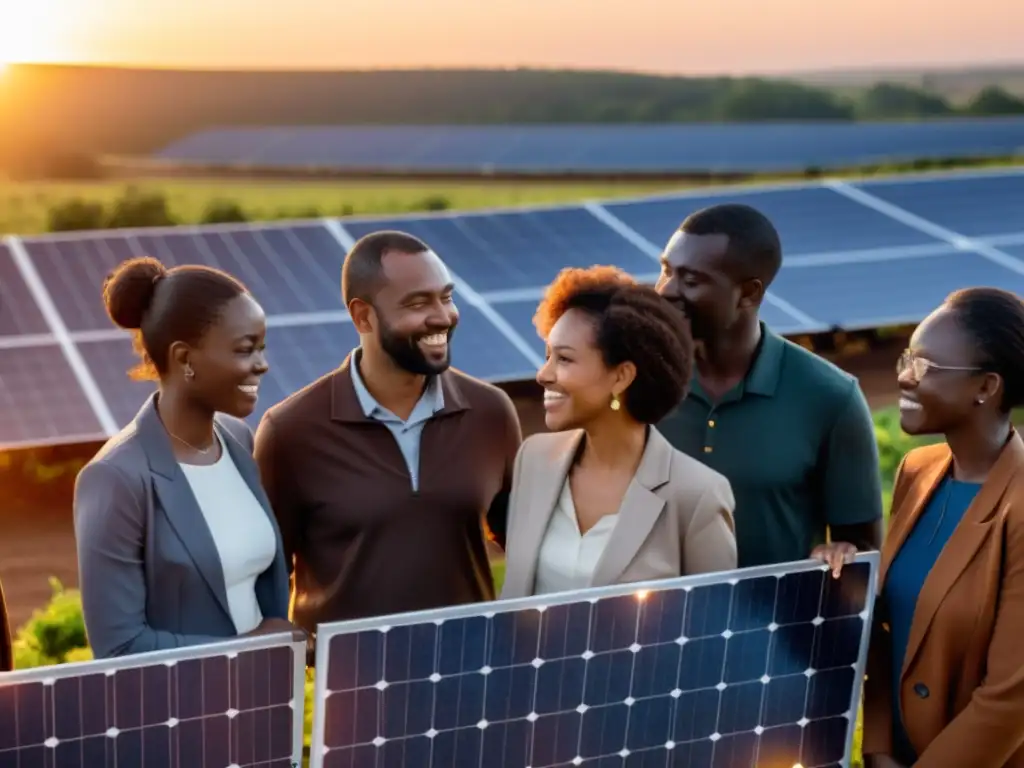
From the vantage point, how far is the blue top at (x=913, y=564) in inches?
159

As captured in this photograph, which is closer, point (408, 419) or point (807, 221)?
point (408, 419)

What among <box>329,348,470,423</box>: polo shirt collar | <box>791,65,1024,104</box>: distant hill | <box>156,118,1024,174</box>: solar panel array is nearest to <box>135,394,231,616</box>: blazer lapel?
<box>329,348,470,423</box>: polo shirt collar

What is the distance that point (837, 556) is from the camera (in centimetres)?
407

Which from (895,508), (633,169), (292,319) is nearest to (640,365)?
(895,508)

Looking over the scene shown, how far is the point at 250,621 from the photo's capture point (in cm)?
420

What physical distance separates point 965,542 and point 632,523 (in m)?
0.89

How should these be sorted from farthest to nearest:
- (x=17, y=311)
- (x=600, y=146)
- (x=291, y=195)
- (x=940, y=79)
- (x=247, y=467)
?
(x=940, y=79)
(x=600, y=146)
(x=291, y=195)
(x=17, y=311)
(x=247, y=467)

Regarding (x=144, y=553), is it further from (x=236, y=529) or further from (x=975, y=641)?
(x=975, y=641)

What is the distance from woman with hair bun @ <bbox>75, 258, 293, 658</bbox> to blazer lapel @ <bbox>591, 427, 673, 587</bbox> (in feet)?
2.93

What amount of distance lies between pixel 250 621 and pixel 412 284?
1.19 meters

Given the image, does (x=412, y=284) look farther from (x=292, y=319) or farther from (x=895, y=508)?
(x=292, y=319)

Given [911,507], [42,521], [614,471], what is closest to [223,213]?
[42,521]

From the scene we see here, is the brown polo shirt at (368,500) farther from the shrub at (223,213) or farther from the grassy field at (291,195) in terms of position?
the shrub at (223,213)

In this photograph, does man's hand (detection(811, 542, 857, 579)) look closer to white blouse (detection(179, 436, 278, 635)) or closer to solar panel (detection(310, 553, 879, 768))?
solar panel (detection(310, 553, 879, 768))
